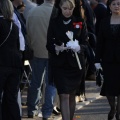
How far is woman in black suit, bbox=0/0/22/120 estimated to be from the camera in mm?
7512

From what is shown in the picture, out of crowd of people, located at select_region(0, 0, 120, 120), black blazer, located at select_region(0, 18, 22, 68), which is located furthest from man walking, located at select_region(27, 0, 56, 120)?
black blazer, located at select_region(0, 18, 22, 68)

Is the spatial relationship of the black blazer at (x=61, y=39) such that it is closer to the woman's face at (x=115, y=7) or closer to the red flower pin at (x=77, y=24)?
the red flower pin at (x=77, y=24)

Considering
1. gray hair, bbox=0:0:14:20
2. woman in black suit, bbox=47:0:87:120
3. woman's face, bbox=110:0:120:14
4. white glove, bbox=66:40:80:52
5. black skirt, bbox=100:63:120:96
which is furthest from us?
black skirt, bbox=100:63:120:96

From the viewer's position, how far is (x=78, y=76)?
8172 millimetres

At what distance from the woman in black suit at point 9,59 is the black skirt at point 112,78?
4.62 feet

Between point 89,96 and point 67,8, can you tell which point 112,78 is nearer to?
point 67,8

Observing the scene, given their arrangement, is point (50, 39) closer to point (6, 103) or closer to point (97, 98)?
point (6, 103)

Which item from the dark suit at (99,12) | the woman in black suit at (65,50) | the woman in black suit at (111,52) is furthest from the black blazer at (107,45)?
the dark suit at (99,12)

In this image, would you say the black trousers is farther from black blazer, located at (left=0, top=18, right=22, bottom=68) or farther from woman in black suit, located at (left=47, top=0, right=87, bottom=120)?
woman in black suit, located at (left=47, top=0, right=87, bottom=120)

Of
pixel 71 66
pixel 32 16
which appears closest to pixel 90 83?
pixel 32 16

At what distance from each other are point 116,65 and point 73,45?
2.85 ft

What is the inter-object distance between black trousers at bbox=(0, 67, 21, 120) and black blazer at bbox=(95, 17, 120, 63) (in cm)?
137

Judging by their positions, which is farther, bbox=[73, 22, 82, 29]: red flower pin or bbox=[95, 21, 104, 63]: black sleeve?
bbox=[95, 21, 104, 63]: black sleeve

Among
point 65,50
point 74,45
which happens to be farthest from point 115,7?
point 65,50
